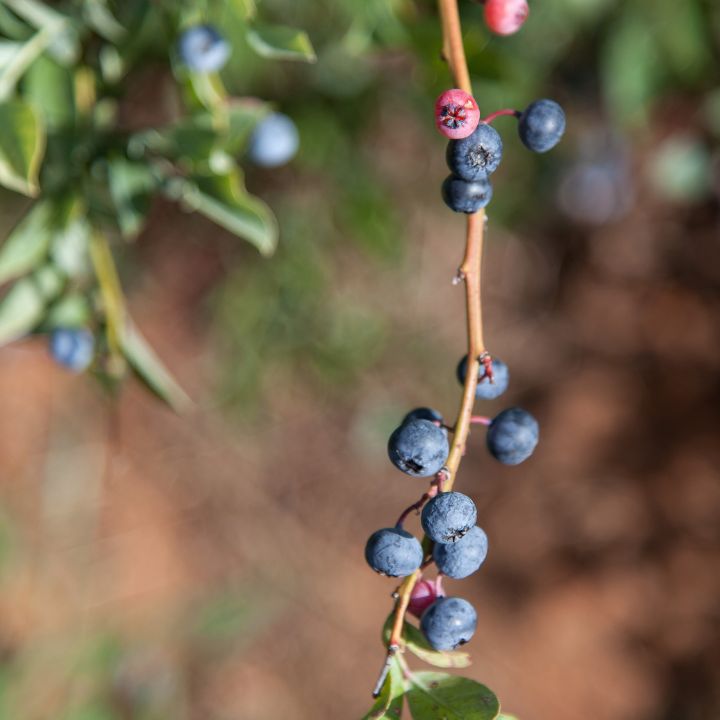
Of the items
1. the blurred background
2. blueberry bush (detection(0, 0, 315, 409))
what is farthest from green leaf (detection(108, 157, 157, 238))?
the blurred background

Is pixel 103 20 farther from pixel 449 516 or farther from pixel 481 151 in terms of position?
pixel 449 516

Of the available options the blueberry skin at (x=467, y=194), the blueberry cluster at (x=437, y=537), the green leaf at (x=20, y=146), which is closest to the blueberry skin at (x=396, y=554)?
the blueberry cluster at (x=437, y=537)

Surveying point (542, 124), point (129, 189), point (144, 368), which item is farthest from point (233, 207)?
point (542, 124)

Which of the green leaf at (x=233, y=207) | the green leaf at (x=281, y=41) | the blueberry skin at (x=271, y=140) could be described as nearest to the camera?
the green leaf at (x=281, y=41)

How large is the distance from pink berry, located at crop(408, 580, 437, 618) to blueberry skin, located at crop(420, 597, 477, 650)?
74 millimetres

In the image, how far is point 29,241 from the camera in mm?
1459

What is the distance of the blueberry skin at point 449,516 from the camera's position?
0.98 m

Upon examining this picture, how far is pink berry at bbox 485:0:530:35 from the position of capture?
1.21 meters

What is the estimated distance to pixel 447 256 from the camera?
4.16 metres

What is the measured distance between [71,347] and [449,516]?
0.81 meters

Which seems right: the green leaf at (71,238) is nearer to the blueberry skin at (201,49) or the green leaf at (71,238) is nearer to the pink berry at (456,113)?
the blueberry skin at (201,49)

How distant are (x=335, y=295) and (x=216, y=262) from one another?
2.30 ft

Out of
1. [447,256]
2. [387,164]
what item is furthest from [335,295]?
[447,256]

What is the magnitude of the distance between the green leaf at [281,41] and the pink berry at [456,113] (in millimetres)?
331
